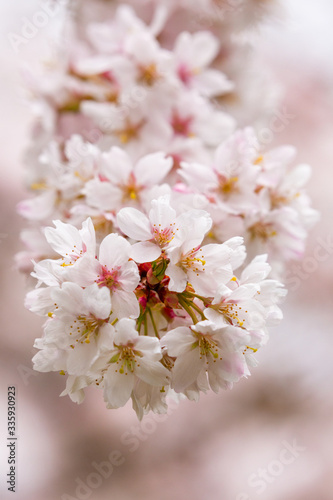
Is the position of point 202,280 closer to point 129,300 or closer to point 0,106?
point 129,300

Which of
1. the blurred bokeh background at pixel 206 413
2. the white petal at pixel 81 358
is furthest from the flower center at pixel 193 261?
the blurred bokeh background at pixel 206 413

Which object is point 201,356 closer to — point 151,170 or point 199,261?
point 199,261

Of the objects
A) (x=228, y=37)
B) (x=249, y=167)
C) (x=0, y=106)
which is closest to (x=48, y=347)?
(x=249, y=167)

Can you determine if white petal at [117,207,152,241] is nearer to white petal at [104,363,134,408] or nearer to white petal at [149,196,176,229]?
white petal at [149,196,176,229]

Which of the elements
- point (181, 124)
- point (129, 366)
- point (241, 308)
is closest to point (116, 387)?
point (129, 366)

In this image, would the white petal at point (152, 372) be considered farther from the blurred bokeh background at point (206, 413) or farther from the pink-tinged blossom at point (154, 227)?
the blurred bokeh background at point (206, 413)
